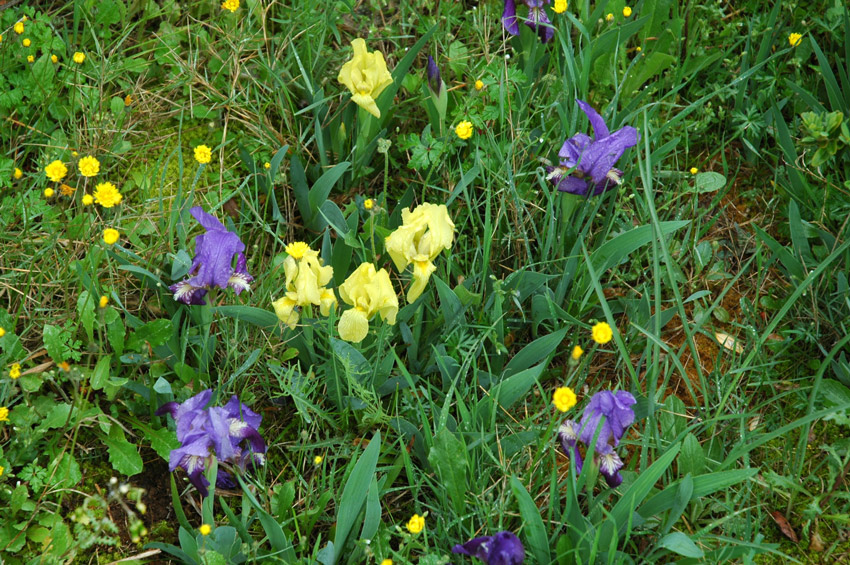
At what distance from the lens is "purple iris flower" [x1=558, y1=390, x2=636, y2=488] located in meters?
1.72

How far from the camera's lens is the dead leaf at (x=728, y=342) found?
7.39 feet

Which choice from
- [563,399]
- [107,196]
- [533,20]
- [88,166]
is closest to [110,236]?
[107,196]

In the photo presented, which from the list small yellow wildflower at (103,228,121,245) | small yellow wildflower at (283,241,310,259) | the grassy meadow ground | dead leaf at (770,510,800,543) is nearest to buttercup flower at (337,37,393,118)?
the grassy meadow ground

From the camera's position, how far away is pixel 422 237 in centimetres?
182

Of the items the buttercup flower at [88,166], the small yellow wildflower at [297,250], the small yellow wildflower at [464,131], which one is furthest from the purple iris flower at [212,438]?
the small yellow wildflower at [464,131]

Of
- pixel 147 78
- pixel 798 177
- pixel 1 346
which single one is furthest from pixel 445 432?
pixel 147 78

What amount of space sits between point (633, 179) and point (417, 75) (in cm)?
84

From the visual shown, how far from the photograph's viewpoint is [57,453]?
6.35ft

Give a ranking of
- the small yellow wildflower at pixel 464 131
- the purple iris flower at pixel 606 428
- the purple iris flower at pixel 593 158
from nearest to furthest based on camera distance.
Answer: the purple iris flower at pixel 606 428
the purple iris flower at pixel 593 158
the small yellow wildflower at pixel 464 131

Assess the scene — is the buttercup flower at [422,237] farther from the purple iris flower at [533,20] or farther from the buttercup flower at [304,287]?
the purple iris flower at [533,20]

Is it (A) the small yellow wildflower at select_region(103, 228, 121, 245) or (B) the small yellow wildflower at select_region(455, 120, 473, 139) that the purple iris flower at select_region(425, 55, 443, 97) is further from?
(A) the small yellow wildflower at select_region(103, 228, 121, 245)

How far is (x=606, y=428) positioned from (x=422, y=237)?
628 mm

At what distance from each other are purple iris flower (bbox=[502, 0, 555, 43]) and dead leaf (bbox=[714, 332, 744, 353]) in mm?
1130

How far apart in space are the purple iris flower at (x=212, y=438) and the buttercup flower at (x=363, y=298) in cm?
36
